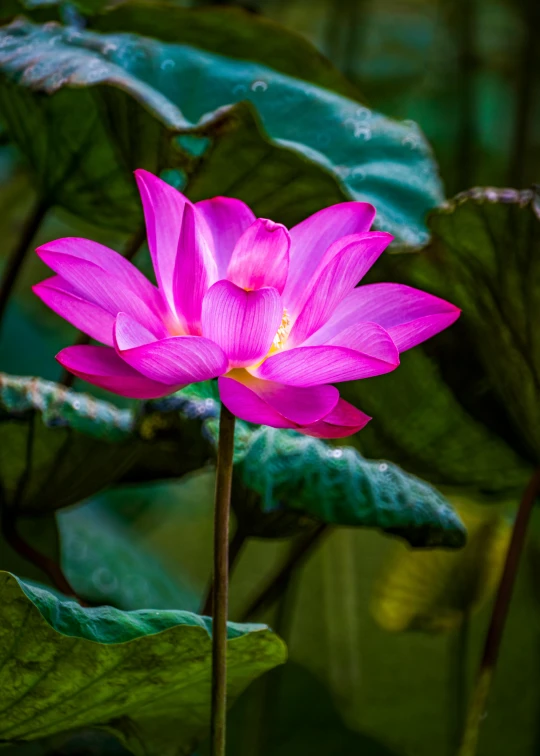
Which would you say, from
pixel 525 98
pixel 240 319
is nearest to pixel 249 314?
pixel 240 319

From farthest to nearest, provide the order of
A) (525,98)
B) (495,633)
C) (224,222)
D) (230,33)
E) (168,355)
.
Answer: (525,98)
(230,33)
(495,633)
(224,222)
(168,355)

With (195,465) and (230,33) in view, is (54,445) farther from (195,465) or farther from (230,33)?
(230,33)

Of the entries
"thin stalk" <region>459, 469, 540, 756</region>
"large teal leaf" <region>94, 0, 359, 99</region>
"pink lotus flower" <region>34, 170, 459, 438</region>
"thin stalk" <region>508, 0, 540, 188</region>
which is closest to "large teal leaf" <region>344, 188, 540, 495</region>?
"thin stalk" <region>459, 469, 540, 756</region>

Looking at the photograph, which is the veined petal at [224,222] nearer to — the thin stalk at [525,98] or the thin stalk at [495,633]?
the thin stalk at [495,633]

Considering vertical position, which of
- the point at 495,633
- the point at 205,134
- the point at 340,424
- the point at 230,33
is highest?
the point at 230,33

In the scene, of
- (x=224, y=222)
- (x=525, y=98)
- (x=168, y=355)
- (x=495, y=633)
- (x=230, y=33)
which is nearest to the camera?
(x=168, y=355)

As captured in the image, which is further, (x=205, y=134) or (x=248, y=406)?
(x=205, y=134)
